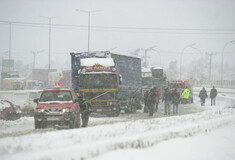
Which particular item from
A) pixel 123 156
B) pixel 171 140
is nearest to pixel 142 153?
pixel 123 156

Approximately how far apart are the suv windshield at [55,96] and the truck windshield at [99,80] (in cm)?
633

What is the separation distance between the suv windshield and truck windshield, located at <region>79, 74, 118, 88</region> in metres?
6.33

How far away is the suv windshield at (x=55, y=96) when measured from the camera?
15375mm

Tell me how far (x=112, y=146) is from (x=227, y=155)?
4420 millimetres

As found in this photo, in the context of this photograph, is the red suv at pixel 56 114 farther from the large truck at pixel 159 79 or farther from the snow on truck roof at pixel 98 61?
the large truck at pixel 159 79

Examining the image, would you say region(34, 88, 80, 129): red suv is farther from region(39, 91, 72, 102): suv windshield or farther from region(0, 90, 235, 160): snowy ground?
region(0, 90, 235, 160): snowy ground

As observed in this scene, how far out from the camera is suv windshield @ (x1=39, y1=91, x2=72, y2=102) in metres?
15.4

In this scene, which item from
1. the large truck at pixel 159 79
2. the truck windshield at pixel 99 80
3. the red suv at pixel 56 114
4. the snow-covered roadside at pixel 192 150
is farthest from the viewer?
the large truck at pixel 159 79

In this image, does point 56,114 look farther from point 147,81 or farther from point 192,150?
point 147,81

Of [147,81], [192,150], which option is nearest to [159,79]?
[147,81]

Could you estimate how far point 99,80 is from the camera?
22.1m

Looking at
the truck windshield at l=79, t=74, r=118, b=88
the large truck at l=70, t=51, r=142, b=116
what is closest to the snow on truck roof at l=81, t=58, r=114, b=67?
the large truck at l=70, t=51, r=142, b=116

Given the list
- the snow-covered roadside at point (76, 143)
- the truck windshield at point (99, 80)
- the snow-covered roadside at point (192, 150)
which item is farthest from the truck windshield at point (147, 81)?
the snow-covered roadside at point (76, 143)

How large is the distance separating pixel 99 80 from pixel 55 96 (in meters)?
6.70
